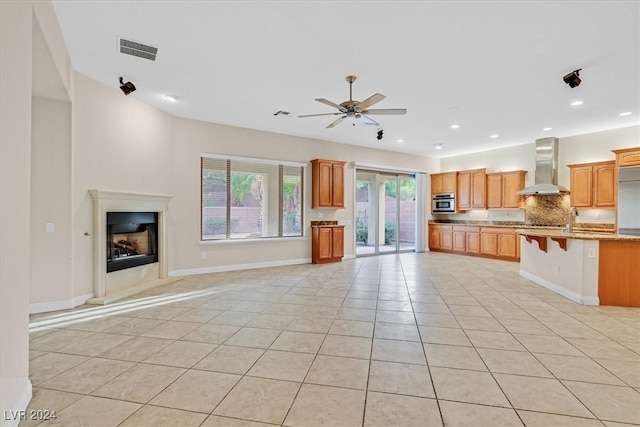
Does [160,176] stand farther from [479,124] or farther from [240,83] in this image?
[479,124]

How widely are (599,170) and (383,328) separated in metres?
6.30

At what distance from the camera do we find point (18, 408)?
5.77ft

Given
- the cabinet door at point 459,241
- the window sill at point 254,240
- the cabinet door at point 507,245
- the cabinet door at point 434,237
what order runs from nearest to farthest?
the window sill at point 254,240, the cabinet door at point 507,245, the cabinet door at point 459,241, the cabinet door at point 434,237

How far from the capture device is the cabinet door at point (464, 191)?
8625mm

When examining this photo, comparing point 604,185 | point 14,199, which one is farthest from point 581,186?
point 14,199

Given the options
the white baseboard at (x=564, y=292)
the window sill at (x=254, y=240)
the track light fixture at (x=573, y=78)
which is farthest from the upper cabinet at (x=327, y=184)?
the track light fixture at (x=573, y=78)

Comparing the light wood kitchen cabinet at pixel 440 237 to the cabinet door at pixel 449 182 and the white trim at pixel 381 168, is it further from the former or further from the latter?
the white trim at pixel 381 168

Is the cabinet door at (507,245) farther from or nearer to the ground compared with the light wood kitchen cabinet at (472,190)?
nearer to the ground

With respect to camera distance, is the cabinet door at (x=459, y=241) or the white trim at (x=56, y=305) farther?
the cabinet door at (x=459, y=241)

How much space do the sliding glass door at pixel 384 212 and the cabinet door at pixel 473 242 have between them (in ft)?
5.20

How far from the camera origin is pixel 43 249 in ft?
12.0

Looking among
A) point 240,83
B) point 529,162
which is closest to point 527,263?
point 529,162

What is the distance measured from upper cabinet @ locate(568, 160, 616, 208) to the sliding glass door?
3929 millimetres

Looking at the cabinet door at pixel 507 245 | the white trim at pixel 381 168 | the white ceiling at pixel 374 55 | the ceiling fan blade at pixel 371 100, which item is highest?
the white ceiling at pixel 374 55
